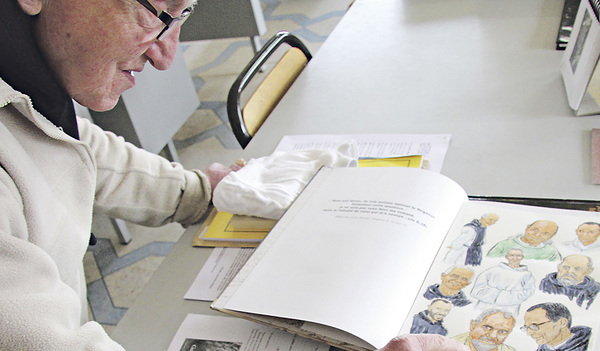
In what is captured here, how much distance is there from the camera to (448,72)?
4.08 ft

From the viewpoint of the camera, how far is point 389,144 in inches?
41.3

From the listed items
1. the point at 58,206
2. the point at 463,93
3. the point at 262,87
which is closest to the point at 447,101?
the point at 463,93

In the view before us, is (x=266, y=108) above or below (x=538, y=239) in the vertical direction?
above

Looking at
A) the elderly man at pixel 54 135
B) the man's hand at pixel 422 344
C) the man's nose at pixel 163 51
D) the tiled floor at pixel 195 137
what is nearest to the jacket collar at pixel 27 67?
the elderly man at pixel 54 135

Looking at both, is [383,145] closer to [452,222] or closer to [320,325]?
[452,222]

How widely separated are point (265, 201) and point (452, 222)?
30 centimetres

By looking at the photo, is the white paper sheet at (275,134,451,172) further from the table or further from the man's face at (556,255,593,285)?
the man's face at (556,255,593,285)

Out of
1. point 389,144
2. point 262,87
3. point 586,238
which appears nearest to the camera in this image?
point 586,238

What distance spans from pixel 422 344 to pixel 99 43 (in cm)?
56

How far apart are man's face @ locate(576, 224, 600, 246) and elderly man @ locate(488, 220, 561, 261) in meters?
0.03

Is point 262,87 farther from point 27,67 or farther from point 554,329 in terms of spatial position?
point 554,329

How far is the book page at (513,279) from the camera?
23.0 inches

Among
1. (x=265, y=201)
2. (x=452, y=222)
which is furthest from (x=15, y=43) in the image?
(x=452, y=222)

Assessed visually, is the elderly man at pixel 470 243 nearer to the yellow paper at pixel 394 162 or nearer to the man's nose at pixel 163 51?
the yellow paper at pixel 394 162
